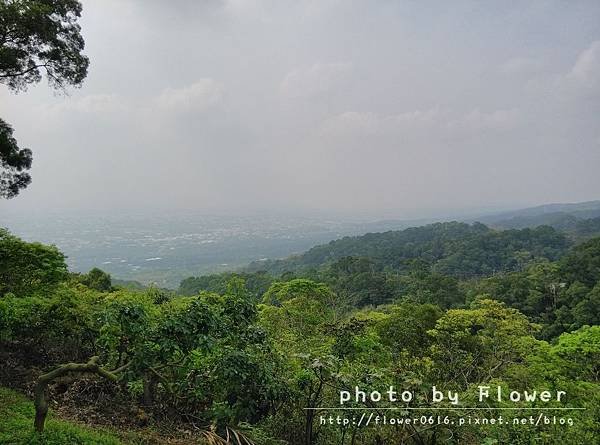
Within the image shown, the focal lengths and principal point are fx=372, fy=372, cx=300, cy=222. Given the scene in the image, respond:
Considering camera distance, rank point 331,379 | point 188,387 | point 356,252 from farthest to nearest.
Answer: point 356,252
point 188,387
point 331,379

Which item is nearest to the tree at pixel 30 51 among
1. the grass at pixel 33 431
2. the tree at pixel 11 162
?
the tree at pixel 11 162

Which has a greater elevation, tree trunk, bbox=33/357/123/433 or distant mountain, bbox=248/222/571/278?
tree trunk, bbox=33/357/123/433

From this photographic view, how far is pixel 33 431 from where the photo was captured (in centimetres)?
347

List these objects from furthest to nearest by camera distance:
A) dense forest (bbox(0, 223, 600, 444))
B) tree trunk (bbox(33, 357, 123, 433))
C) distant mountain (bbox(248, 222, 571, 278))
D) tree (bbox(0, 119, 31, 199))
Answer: distant mountain (bbox(248, 222, 571, 278)) → tree (bbox(0, 119, 31, 199)) → dense forest (bbox(0, 223, 600, 444)) → tree trunk (bbox(33, 357, 123, 433))

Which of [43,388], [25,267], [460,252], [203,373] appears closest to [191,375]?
[203,373]

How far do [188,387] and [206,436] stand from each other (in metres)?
0.59

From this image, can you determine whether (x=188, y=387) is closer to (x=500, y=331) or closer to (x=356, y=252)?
(x=500, y=331)

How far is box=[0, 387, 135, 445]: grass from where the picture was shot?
11.2 ft

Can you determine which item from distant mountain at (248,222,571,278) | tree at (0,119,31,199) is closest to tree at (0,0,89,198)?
tree at (0,119,31,199)

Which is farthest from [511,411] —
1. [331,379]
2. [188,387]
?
[188,387]

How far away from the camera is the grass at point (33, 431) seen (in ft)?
11.2

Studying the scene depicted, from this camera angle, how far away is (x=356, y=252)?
286 feet

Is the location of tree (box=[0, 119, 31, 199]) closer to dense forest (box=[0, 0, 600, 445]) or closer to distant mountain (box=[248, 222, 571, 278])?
dense forest (box=[0, 0, 600, 445])

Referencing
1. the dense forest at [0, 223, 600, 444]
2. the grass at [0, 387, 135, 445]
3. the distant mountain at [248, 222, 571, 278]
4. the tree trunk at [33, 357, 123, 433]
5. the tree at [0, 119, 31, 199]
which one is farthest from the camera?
the distant mountain at [248, 222, 571, 278]
